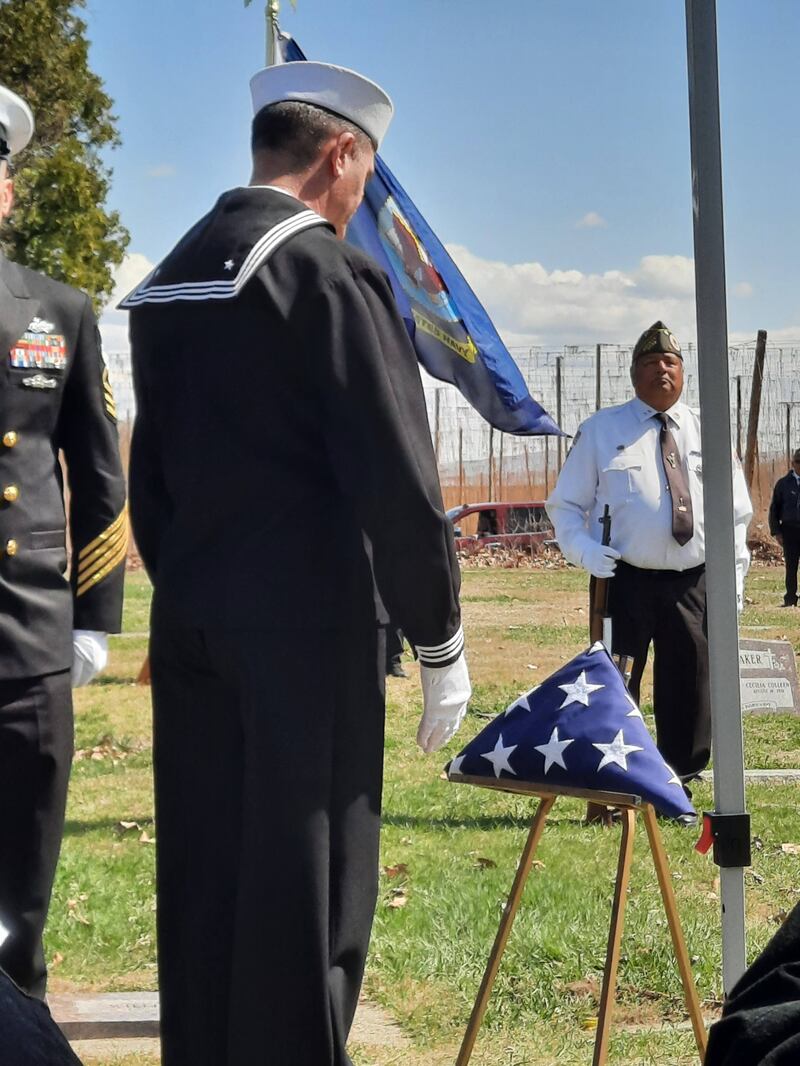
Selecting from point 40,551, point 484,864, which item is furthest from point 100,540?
point 484,864

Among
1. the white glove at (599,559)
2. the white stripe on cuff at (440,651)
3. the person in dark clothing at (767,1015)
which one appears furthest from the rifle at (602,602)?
the person in dark clothing at (767,1015)

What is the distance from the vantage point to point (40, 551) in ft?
9.79

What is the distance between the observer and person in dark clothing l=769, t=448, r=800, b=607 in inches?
717

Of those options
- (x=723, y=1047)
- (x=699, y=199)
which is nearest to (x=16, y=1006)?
(x=723, y=1047)

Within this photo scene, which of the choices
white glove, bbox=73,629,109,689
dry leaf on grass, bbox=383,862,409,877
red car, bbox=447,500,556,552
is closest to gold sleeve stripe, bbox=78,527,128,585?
white glove, bbox=73,629,109,689

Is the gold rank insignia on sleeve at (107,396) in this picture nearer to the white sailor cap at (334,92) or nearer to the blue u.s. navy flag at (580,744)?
the white sailor cap at (334,92)

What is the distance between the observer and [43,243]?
673 inches

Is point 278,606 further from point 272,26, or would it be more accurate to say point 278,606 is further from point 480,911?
point 272,26

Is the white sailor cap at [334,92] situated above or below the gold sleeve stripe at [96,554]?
above

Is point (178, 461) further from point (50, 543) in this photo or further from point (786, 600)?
point (786, 600)

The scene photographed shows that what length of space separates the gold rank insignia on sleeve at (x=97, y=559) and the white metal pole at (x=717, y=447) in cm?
130

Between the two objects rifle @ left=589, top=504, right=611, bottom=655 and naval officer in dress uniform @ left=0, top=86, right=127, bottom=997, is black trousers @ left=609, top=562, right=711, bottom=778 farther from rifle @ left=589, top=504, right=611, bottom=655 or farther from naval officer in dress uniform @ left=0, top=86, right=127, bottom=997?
naval officer in dress uniform @ left=0, top=86, right=127, bottom=997

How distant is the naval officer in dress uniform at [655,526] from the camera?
5.80 m

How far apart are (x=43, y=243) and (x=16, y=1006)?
1697 cm
